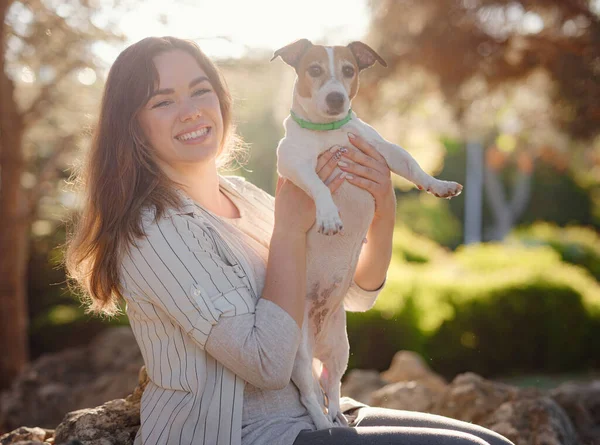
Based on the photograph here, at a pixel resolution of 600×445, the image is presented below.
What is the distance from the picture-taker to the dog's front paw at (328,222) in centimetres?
218

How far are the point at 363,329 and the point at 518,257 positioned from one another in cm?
444

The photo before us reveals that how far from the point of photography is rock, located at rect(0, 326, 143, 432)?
4922mm

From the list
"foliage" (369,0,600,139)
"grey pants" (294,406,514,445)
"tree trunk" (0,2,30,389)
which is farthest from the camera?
"tree trunk" (0,2,30,389)

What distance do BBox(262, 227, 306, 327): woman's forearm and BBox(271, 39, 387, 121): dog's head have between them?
476 mm

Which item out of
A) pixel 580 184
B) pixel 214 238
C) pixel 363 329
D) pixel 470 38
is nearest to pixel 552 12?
pixel 470 38

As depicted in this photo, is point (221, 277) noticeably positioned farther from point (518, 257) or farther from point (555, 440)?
point (518, 257)

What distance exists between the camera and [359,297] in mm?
2568

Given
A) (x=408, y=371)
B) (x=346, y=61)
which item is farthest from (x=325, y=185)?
(x=408, y=371)

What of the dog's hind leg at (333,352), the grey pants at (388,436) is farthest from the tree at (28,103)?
the grey pants at (388,436)

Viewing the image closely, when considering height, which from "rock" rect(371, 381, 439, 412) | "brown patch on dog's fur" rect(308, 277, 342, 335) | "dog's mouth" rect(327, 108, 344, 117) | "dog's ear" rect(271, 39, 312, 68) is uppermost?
"dog's ear" rect(271, 39, 312, 68)

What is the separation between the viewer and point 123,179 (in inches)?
82.8

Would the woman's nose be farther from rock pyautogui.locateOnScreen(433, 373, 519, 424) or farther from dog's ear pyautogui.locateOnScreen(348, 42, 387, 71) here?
rock pyautogui.locateOnScreen(433, 373, 519, 424)

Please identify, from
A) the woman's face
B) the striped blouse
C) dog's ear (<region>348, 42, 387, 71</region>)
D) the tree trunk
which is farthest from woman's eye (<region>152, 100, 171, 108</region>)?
the tree trunk

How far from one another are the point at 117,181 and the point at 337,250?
2.54 ft
